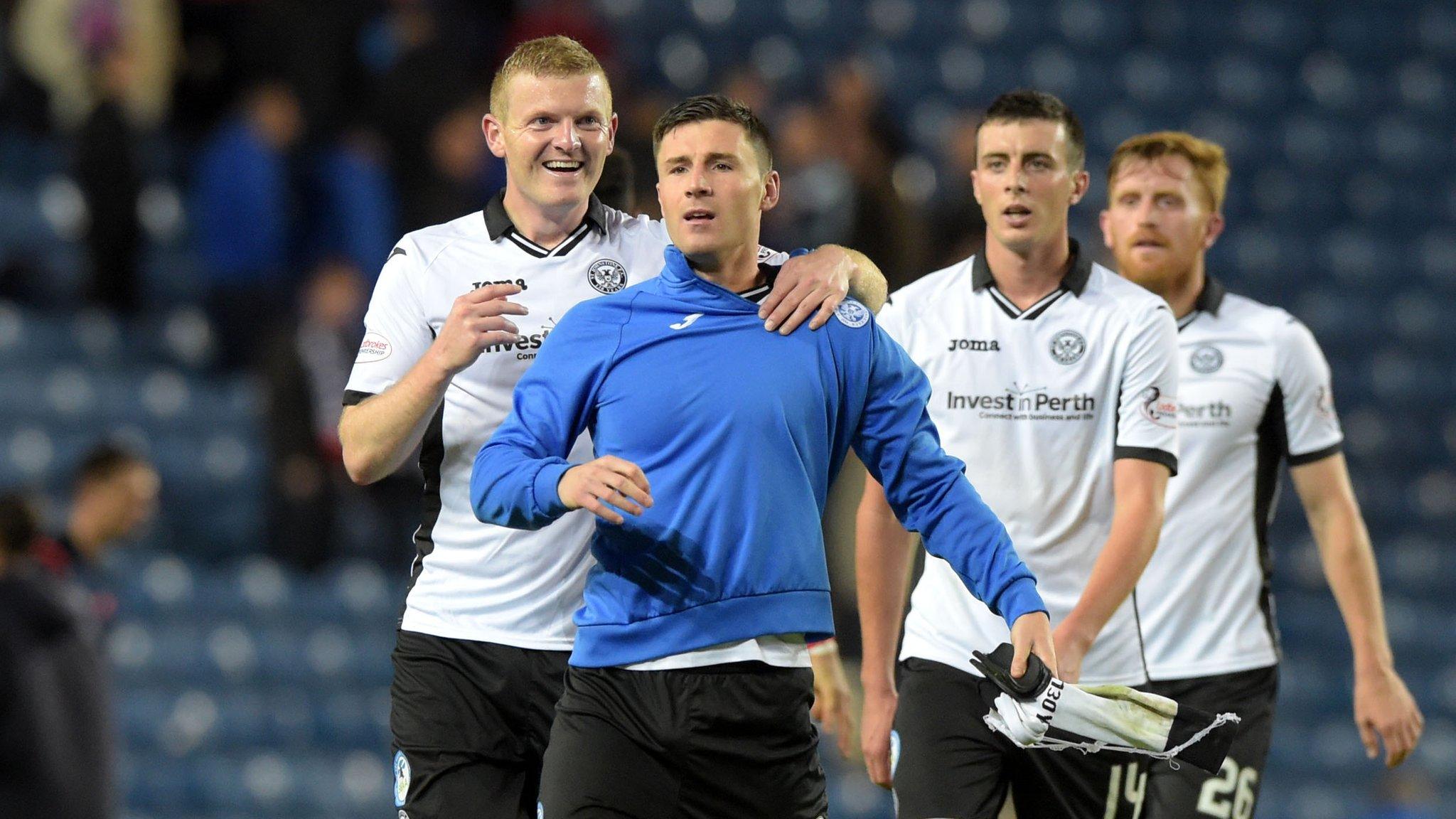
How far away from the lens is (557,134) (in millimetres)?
4848

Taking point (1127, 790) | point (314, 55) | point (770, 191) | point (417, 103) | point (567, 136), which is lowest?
point (1127, 790)

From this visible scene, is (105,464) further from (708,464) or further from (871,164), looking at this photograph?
(871,164)

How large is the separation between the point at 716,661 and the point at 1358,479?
11.0 m

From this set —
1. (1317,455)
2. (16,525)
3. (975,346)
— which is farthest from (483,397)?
(16,525)

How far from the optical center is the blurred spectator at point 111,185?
11.8 meters

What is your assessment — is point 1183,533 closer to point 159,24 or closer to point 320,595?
point 320,595

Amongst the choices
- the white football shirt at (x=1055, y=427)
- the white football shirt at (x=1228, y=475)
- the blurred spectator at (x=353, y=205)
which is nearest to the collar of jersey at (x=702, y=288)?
the white football shirt at (x=1055, y=427)

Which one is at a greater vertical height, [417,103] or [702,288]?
[417,103]

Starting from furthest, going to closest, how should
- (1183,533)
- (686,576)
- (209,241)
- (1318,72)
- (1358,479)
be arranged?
(1318,72) → (1358,479) → (209,241) → (1183,533) → (686,576)

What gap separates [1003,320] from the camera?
18.0 feet

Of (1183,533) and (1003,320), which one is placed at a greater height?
(1003,320)

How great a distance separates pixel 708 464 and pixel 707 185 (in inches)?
23.3

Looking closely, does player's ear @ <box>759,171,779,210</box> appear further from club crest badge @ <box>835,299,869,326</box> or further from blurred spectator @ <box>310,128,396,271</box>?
blurred spectator @ <box>310,128,396,271</box>

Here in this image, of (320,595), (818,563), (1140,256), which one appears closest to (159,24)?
(320,595)
